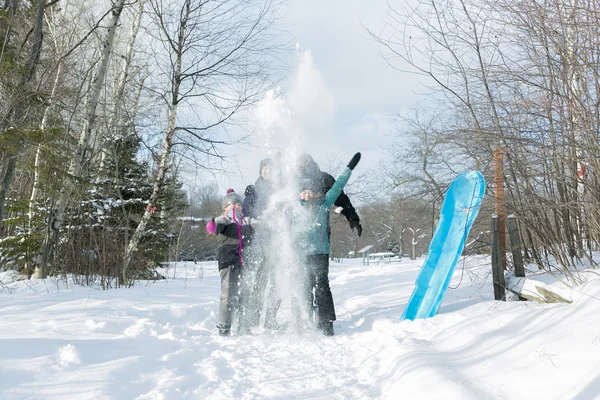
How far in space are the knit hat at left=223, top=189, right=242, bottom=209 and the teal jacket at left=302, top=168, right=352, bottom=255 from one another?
29.0 inches

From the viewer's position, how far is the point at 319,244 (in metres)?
4.65

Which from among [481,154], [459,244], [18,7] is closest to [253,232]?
[459,244]

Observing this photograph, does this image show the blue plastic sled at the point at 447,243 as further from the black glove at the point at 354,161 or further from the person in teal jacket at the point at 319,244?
the black glove at the point at 354,161

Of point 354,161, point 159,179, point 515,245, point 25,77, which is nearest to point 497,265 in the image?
point 515,245

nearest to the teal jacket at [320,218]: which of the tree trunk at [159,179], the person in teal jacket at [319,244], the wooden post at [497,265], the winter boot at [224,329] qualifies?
the person in teal jacket at [319,244]

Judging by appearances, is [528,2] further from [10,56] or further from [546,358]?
[10,56]

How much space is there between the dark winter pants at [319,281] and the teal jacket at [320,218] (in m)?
0.09

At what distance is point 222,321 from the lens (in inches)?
174

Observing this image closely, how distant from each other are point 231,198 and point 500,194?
285cm

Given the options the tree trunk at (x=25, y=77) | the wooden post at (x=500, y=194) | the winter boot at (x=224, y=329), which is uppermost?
the tree trunk at (x=25, y=77)

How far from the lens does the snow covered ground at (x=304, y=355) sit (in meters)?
2.40

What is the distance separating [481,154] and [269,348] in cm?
294

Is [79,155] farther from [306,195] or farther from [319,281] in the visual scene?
[319,281]

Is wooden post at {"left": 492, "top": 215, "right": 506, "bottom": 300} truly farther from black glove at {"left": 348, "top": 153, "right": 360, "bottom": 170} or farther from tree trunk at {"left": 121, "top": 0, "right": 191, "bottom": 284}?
tree trunk at {"left": 121, "top": 0, "right": 191, "bottom": 284}
